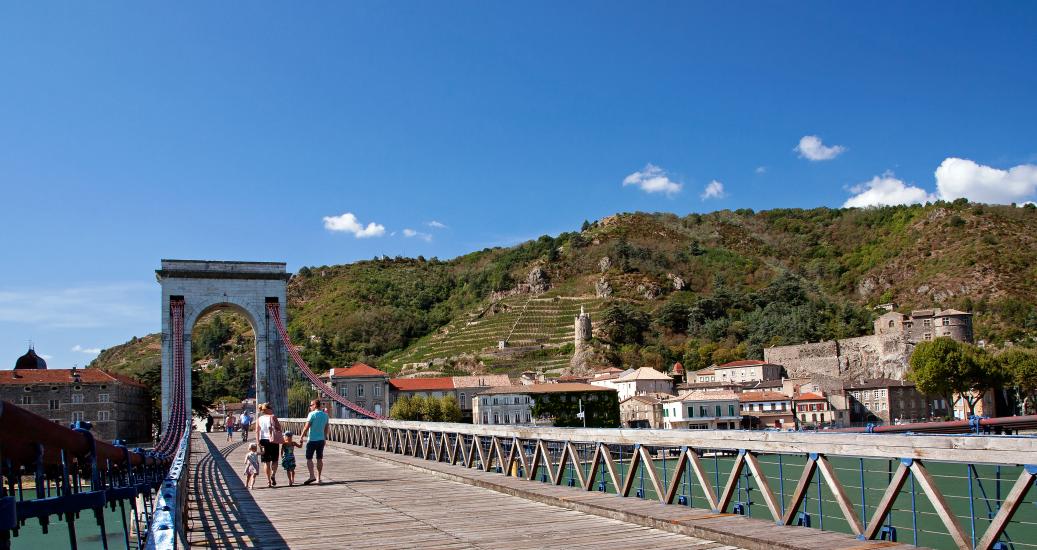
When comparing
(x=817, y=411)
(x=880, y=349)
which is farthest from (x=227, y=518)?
(x=880, y=349)

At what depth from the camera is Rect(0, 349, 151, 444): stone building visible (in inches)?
1969

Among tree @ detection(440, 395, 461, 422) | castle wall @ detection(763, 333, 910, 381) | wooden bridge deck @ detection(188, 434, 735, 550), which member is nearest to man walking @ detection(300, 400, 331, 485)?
wooden bridge deck @ detection(188, 434, 735, 550)

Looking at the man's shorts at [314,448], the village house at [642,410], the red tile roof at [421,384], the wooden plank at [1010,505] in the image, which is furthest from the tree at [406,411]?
the wooden plank at [1010,505]

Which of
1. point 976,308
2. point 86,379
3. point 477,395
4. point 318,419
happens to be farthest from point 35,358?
point 976,308

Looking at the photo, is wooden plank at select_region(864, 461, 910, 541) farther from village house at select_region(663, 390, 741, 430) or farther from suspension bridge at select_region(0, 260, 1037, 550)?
village house at select_region(663, 390, 741, 430)

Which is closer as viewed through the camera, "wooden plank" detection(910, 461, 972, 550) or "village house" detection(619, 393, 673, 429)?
"wooden plank" detection(910, 461, 972, 550)

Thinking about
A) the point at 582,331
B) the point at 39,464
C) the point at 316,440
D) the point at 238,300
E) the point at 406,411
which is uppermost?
the point at 238,300

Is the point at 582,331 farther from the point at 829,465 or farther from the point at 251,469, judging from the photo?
the point at 829,465

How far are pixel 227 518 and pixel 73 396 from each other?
49.1 metres

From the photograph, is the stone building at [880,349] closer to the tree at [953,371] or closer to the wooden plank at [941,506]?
the tree at [953,371]

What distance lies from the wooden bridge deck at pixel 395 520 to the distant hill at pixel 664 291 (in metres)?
81.4

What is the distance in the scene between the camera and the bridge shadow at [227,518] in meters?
7.04

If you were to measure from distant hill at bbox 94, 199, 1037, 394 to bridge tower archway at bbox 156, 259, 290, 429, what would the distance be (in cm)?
5150

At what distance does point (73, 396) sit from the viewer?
168 feet
